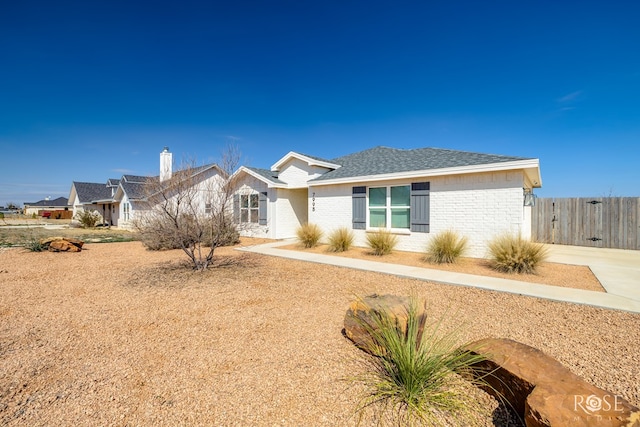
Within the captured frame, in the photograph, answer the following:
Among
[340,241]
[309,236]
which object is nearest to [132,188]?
[309,236]

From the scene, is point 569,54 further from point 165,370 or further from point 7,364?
point 7,364

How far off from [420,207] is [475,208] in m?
1.82

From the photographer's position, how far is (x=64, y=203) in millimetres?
57938

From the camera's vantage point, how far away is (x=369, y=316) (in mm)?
3404

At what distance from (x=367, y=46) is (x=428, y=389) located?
14.7 metres

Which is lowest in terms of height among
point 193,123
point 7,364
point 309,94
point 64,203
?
point 7,364

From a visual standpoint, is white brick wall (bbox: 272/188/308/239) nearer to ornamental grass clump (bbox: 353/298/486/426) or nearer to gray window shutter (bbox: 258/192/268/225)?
gray window shutter (bbox: 258/192/268/225)

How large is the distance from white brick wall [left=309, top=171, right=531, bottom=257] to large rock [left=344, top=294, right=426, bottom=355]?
724 cm

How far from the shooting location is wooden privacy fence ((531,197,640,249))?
434 inches

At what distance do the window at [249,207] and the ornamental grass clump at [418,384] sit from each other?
1414cm

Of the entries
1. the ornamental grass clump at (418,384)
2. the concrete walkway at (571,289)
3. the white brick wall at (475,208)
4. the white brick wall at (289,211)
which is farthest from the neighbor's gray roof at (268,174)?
the ornamental grass clump at (418,384)

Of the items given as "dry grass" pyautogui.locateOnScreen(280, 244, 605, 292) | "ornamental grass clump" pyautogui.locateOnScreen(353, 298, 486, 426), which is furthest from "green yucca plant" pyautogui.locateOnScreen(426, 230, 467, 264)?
"ornamental grass clump" pyautogui.locateOnScreen(353, 298, 486, 426)

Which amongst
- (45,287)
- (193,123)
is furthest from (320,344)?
(193,123)

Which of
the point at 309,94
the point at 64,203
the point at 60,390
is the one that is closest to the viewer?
the point at 60,390
